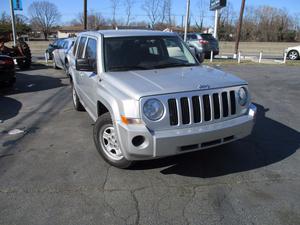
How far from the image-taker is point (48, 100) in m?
8.17

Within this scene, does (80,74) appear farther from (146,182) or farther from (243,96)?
(243,96)

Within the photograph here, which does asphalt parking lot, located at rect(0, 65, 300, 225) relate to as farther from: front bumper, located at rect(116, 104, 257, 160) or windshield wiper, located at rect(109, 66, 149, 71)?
windshield wiper, located at rect(109, 66, 149, 71)

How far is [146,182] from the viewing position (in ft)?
12.1

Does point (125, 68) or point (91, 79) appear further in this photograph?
point (91, 79)

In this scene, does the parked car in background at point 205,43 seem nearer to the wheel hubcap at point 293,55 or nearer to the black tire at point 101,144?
the wheel hubcap at point 293,55

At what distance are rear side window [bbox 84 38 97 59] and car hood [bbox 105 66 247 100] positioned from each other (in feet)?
2.40

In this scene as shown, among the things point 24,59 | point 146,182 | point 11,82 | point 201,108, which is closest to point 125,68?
point 201,108

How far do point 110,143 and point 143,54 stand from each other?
1.60m

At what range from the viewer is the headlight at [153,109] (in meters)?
3.31

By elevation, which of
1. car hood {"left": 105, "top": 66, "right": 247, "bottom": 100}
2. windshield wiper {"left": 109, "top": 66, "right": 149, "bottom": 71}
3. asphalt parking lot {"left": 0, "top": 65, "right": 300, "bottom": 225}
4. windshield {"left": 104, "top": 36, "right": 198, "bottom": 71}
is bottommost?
asphalt parking lot {"left": 0, "top": 65, "right": 300, "bottom": 225}

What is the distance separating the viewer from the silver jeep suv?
10.9 feet

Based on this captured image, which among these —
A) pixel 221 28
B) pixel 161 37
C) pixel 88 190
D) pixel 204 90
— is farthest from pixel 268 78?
pixel 221 28

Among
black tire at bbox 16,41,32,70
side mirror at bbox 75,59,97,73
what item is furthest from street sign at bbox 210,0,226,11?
side mirror at bbox 75,59,97,73

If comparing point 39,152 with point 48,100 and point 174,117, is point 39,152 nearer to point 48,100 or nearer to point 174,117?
point 174,117
